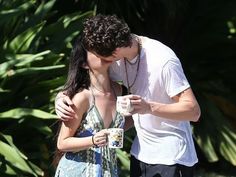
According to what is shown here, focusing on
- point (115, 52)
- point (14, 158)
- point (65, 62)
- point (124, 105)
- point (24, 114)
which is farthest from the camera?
point (65, 62)

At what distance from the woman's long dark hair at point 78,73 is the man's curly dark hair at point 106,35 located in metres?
0.13

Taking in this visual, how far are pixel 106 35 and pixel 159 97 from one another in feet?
1.32

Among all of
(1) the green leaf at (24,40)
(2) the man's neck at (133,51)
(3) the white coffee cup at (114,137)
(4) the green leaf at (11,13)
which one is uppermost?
(2) the man's neck at (133,51)

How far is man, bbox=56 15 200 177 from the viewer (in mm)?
3203

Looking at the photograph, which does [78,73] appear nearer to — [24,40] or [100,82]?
[100,82]

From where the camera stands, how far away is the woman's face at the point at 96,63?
3.33 metres

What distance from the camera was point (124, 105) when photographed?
312cm

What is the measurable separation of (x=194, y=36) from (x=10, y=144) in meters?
3.83

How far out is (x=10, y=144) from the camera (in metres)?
5.70

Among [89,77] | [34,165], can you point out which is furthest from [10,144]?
[89,77]

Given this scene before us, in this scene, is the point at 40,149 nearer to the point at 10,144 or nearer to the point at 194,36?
the point at 10,144

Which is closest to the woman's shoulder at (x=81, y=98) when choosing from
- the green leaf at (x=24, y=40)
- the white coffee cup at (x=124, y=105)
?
the white coffee cup at (x=124, y=105)

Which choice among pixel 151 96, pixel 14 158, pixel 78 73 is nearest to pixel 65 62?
pixel 14 158

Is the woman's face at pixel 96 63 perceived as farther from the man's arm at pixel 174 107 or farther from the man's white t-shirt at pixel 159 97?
the man's arm at pixel 174 107
